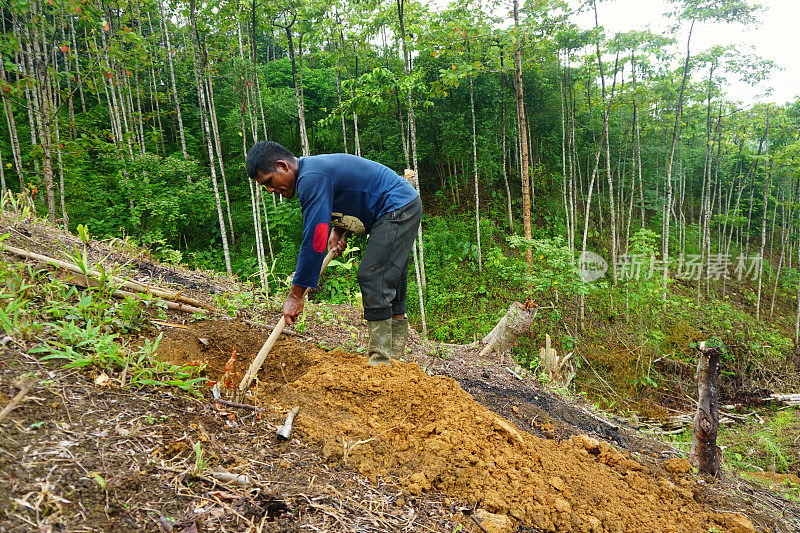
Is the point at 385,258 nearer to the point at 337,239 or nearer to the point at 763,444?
the point at 337,239

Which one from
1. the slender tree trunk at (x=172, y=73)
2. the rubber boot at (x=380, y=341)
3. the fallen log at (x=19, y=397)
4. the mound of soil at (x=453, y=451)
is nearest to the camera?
the fallen log at (x=19, y=397)

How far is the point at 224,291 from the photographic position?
3816mm

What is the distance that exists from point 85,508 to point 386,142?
12785mm

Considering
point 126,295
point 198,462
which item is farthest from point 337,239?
point 198,462

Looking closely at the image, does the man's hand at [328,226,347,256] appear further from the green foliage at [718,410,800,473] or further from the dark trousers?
the green foliage at [718,410,800,473]

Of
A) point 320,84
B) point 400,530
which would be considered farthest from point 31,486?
point 320,84

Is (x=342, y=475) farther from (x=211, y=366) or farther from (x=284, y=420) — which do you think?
(x=211, y=366)

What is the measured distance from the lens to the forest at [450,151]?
6699 millimetres

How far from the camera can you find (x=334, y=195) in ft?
8.64

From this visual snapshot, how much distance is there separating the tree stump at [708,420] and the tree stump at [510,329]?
234 centimetres

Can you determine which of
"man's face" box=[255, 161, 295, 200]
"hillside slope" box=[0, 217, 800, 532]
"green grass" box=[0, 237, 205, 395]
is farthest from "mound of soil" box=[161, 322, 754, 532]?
"man's face" box=[255, 161, 295, 200]
